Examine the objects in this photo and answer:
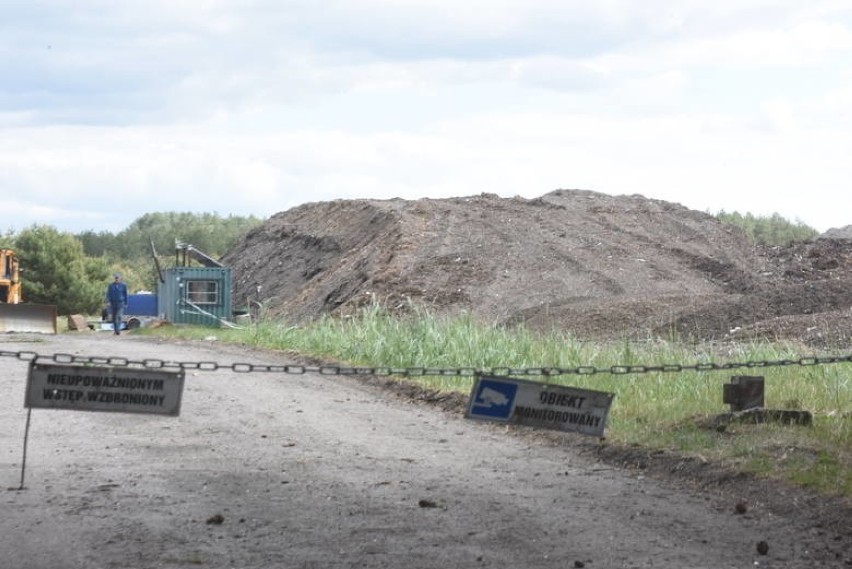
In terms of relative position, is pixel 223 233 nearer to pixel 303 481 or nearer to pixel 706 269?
pixel 706 269

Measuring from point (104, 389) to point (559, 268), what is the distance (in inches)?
1264

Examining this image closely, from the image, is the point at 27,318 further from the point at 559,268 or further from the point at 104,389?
the point at 104,389

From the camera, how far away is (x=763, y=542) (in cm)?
787

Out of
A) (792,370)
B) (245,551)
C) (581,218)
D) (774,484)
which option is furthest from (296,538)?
(581,218)

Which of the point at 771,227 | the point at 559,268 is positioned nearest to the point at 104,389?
the point at 559,268

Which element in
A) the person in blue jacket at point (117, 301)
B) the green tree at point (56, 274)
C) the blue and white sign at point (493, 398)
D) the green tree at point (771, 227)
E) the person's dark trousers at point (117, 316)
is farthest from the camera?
the green tree at point (771, 227)

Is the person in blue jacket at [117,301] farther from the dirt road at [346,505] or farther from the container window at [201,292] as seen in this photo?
the dirt road at [346,505]

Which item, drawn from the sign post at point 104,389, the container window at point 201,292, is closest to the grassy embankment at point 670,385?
the sign post at point 104,389

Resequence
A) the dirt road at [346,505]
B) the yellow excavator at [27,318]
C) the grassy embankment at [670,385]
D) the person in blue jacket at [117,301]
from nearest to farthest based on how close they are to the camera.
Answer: the dirt road at [346,505]
the grassy embankment at [670,385]
the yellow excavator at [27,318]
the person in blue jacket at [117,301]

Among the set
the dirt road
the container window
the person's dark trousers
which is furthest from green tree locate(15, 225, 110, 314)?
the dirt road

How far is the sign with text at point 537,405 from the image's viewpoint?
9383mm

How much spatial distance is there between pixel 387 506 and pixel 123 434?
16.7 feet

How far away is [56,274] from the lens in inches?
2488

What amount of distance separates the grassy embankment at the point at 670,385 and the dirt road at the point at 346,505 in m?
0.81
